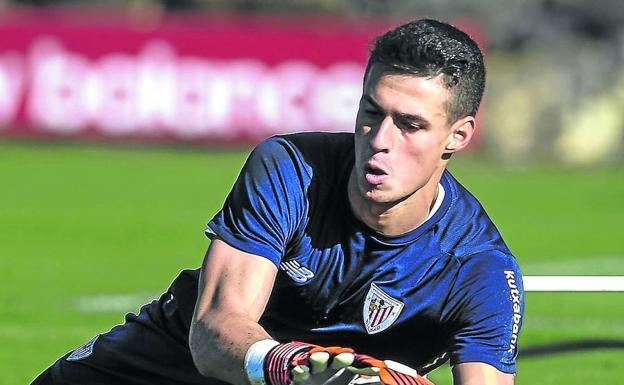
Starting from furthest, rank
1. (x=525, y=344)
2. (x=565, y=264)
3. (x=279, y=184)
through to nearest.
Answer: (x=565, y=264), (x=525, y=344), (x=279, y=184)

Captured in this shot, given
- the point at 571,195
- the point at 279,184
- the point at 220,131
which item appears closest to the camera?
the point at 279,184

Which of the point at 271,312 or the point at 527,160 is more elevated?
the point at 271,312

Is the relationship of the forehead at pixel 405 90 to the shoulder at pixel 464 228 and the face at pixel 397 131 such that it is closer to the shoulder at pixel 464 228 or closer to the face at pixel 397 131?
the face at pixel 397 131

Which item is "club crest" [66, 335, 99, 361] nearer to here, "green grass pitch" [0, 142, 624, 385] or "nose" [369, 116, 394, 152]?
"nose" [369, 116, 394, 152]

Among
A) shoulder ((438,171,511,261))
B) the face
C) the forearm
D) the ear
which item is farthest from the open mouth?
the forearm

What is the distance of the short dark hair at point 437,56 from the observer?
464 centimetres

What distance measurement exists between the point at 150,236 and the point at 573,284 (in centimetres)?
847

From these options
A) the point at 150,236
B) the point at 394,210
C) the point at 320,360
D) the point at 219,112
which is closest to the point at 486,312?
the point at 394,210

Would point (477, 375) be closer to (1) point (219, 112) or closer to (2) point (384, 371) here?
(2) point (384, 371)

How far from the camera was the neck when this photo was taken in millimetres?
4879

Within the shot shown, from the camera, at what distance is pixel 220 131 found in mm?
23375

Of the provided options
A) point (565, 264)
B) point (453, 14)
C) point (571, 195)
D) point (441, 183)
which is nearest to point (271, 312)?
point (441, 183)

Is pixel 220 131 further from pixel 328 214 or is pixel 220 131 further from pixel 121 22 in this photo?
pixel 328 214

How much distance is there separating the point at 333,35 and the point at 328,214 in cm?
1866
